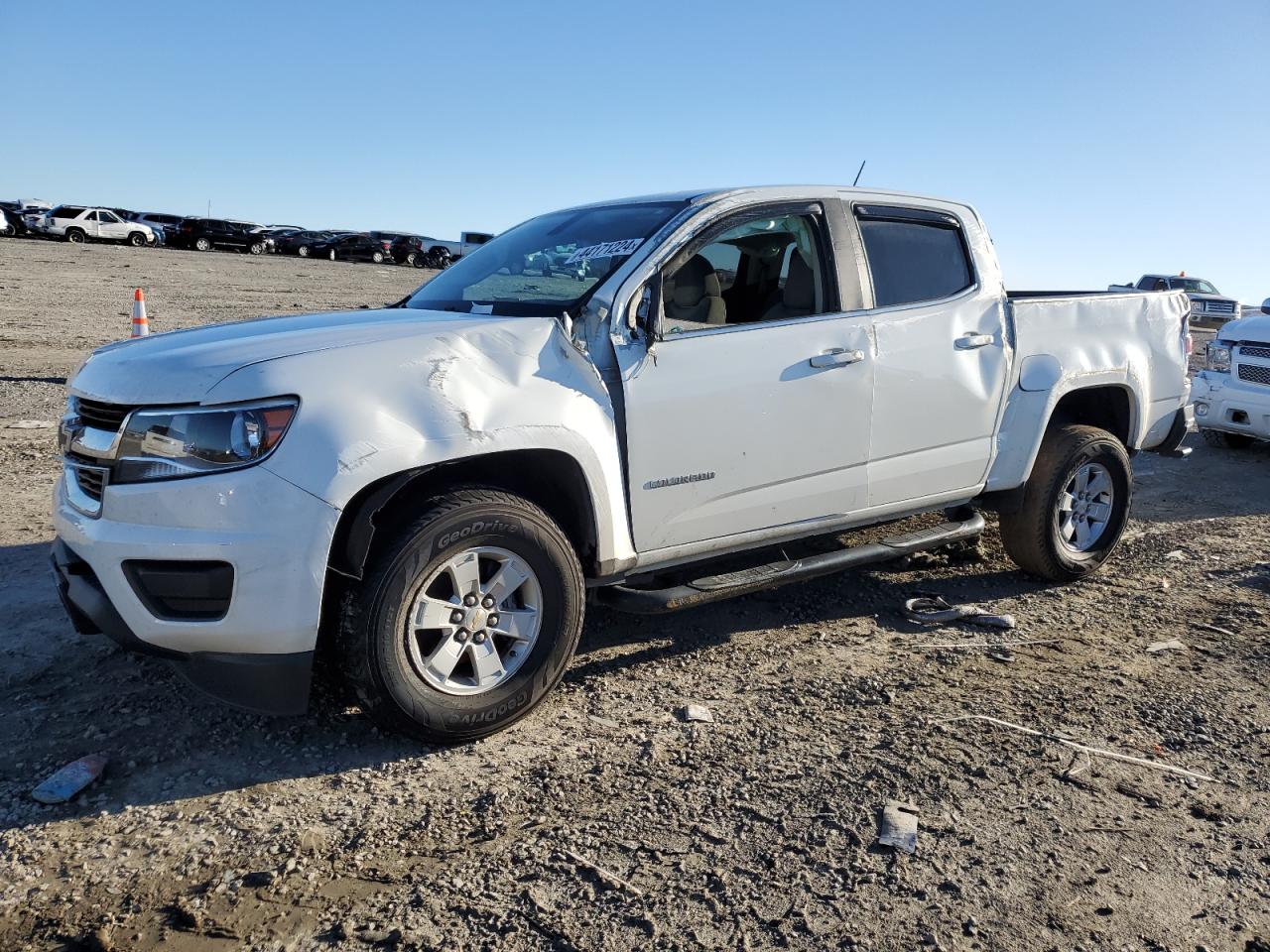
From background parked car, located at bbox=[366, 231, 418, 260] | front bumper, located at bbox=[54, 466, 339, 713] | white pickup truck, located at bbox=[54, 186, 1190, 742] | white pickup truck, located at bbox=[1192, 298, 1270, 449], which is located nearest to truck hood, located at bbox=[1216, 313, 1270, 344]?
white pickup truck, located at bbox=[1192, 298, 1270, 449]

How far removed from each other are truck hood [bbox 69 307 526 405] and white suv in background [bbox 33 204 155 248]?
42.9 meters

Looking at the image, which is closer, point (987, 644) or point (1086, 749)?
point (1086, 749)

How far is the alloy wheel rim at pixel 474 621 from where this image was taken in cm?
345

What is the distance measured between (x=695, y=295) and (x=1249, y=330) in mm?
7432

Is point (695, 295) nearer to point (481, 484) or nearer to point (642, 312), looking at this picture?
point (642, 312)

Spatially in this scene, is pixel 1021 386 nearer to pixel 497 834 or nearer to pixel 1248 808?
pixel 1248 808

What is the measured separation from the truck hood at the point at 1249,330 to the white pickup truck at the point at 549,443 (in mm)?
4947

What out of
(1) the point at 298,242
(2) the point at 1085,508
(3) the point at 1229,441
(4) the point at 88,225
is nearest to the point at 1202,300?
(3) the point at 1229,441

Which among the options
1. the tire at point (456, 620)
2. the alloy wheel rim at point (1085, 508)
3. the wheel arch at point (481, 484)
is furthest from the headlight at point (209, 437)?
the alloy wheel rim at point (1085, 508)

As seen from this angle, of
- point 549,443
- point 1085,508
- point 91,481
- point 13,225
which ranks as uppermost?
point 13,225

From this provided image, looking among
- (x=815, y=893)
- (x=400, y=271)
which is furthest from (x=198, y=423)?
(x=400, y=271)

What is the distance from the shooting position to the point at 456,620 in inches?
138

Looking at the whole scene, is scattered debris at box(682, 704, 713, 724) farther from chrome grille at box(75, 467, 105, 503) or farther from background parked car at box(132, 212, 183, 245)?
background parked car at box(132, 212, 183, 245)

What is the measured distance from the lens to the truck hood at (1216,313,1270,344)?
9125 mm
